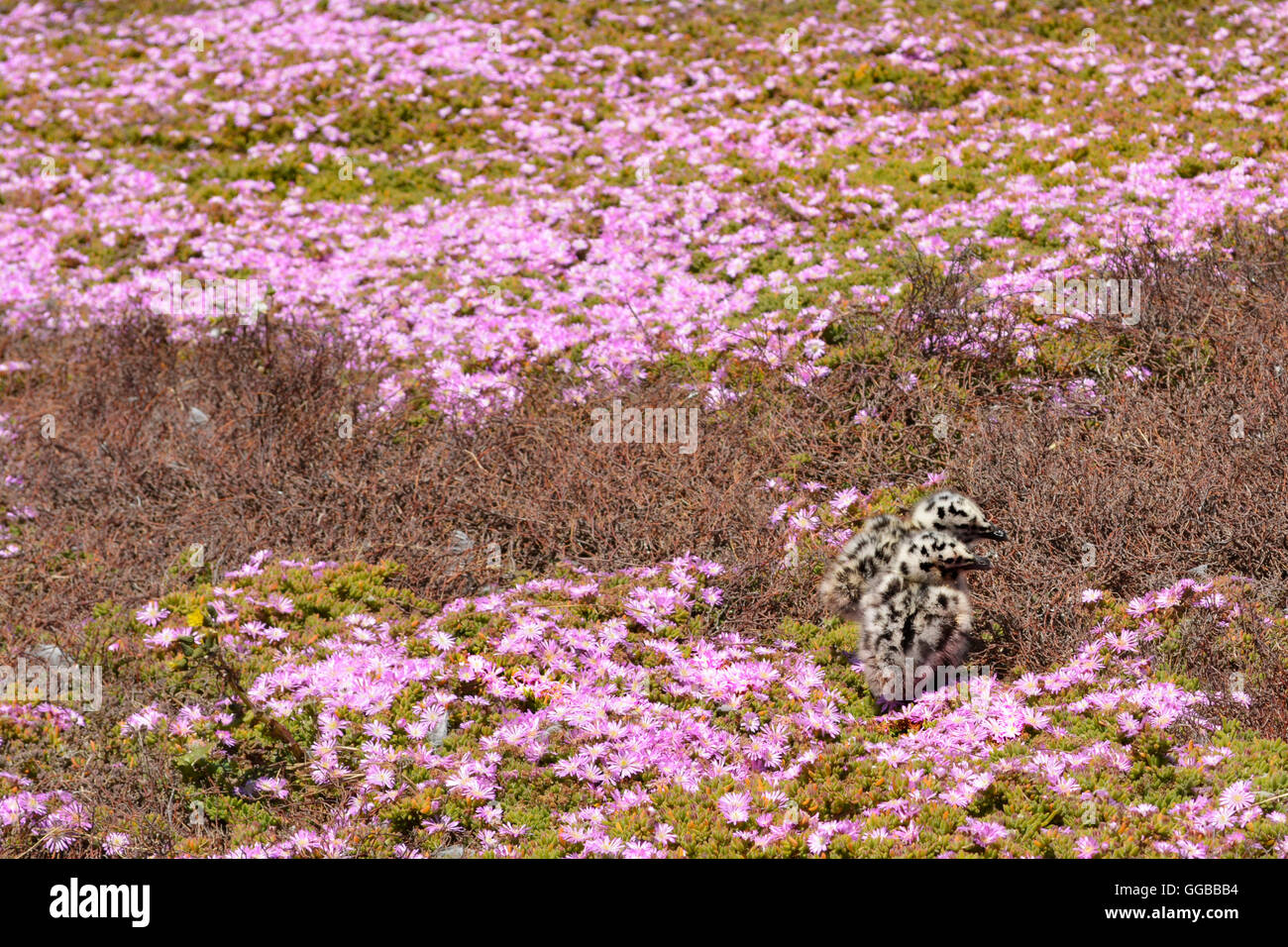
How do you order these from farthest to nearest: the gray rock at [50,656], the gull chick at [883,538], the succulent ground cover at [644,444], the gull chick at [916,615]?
the gray rock at [50,656], the gull chick at [883,538], the gull chick at [916,615], the succulent ground cover at [644,444]

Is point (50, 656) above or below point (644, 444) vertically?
below

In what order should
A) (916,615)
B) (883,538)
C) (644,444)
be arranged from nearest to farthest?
1. (916,615)
2. (883,538)
3. (644,444)

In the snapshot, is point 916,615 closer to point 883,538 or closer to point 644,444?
point 883,538

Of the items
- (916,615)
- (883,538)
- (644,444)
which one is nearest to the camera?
(916,615)

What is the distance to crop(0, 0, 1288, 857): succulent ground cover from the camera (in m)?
5.87

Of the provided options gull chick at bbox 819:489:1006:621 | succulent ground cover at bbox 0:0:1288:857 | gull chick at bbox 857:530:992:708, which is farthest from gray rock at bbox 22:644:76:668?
gull chick at bbox 857:530:992:708

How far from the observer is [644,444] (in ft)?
30.7

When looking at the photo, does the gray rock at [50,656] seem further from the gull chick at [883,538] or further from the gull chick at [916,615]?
the gull chick at [916,615]

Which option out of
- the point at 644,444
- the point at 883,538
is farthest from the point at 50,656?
the point at 883,538

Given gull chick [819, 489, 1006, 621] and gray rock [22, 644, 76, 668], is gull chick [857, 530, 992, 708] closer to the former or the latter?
gull chick [819, 489, 1006, 621]

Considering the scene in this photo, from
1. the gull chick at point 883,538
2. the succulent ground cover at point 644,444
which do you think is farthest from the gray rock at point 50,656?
the gull chick at point 883,538

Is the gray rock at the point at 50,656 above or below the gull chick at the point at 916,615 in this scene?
below

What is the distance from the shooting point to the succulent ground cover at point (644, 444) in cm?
587

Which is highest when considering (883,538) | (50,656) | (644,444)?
(883,538)
